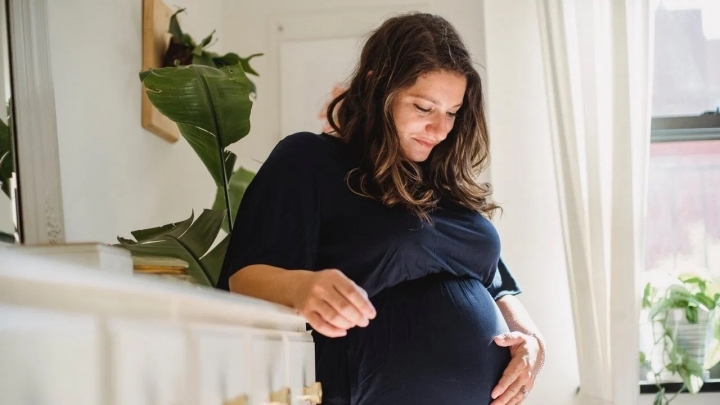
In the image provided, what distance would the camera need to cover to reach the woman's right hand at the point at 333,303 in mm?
768

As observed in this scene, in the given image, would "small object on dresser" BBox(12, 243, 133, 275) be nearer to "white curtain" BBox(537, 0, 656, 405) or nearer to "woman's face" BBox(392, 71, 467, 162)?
"woman's face" BBox(392, 71, 467, 162)

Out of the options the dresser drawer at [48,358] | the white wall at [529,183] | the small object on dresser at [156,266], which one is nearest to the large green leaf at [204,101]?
the small object on dresser at [156,266]

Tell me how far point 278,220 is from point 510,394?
20.4 inches

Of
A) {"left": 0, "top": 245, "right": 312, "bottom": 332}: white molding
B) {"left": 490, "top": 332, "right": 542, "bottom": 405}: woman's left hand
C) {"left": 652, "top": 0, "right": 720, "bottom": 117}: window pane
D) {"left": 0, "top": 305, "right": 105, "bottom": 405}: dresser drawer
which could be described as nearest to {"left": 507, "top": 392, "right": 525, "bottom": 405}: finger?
{"left": 490, "top": 332, "right": 542, "bottom": 405}: woman's left hand

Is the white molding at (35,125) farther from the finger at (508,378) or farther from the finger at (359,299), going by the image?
the finger at (508,378)

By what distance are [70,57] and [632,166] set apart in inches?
61.8

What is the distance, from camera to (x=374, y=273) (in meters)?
1.27

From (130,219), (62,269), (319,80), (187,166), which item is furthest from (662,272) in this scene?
(62,269)

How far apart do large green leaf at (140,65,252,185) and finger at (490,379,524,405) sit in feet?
2.39

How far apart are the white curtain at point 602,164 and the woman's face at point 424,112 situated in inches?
39.5

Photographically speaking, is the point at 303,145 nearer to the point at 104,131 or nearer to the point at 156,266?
the point at 156,266

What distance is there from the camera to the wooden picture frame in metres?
1.85

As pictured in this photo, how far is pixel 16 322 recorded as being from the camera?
0.32 meters

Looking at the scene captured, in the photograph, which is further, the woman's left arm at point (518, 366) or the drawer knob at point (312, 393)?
the woman's left arm at point (518, 366)
